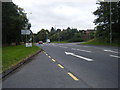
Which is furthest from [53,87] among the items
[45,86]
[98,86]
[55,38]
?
[55,38]

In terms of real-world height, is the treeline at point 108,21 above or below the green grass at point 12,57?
above

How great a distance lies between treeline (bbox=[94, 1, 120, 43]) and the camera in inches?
1555

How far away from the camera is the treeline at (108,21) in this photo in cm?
3950

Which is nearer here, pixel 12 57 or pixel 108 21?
pixel 12 57

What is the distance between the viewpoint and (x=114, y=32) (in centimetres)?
4044

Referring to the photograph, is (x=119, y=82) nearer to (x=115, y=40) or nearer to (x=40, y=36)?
(x=115, y=40)

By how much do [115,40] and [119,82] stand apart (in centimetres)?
3434

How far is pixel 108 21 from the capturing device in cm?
4112

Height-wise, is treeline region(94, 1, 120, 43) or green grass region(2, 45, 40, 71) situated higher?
treeline region(94, 1, 120, 43)

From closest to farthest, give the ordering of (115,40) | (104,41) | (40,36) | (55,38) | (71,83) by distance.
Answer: (71,83), (115,40), (104,41), (55,38), (40,36)

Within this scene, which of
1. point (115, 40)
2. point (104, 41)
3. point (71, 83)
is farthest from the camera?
point (104, 41)

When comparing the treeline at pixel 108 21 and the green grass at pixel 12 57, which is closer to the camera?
the green grass at pixel 12 57

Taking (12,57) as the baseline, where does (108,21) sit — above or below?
above

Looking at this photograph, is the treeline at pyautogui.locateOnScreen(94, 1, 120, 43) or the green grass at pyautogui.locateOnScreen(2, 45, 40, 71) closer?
the green grass at pyautogui.locateOnScreen(2, 45, 40, 71)
